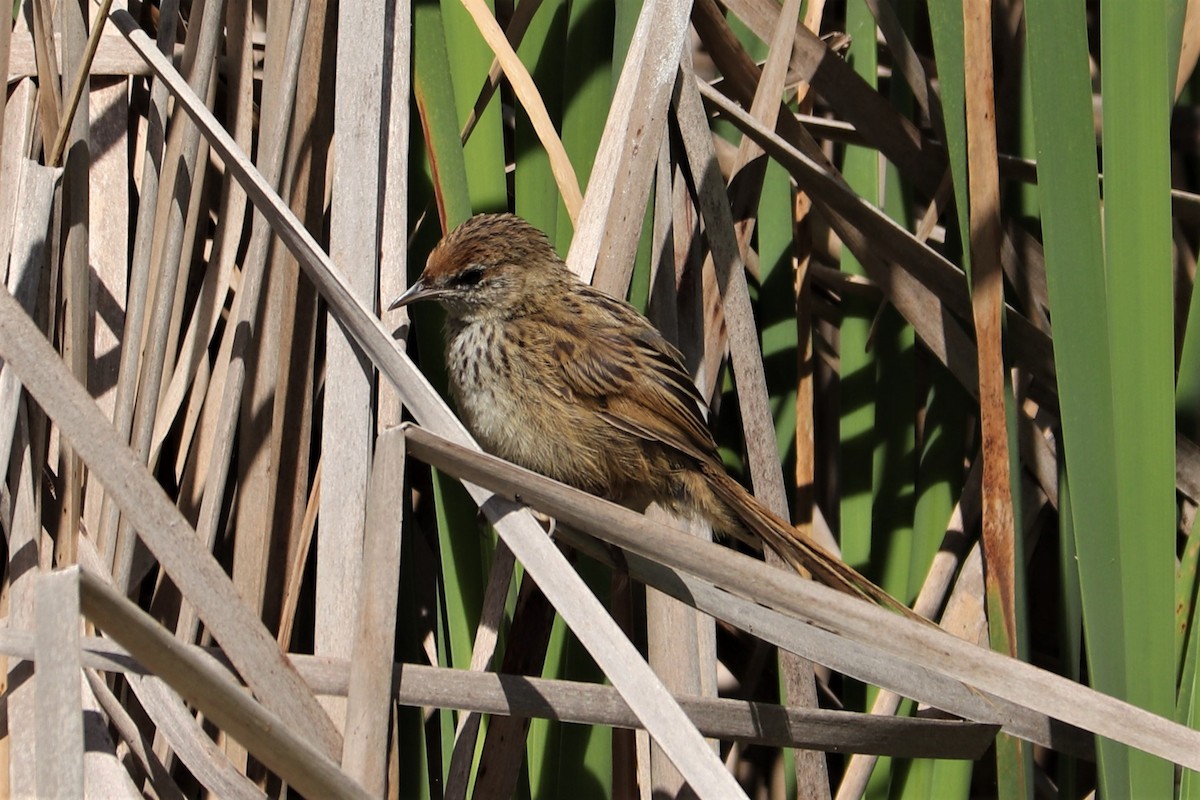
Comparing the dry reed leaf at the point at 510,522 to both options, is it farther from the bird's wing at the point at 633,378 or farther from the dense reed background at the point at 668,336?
the bird's wing at the point at 633,378

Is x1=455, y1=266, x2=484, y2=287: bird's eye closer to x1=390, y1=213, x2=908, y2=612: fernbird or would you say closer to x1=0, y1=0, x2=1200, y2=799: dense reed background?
x1=390, y1=213, x2=908, y2=612: fernbird

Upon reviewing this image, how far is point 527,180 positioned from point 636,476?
27.7 inches

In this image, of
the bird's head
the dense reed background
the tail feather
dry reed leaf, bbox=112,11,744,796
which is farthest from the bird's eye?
the tail feather

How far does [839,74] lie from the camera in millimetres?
2547

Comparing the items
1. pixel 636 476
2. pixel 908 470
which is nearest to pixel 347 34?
pixel 636 476

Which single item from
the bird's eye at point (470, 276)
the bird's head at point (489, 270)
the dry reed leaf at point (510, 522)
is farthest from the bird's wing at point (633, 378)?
the dry reed leaf at point (510, 522)

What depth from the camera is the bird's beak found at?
2.23m

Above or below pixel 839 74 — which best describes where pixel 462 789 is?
below

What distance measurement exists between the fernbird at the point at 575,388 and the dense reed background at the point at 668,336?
0.32 ft

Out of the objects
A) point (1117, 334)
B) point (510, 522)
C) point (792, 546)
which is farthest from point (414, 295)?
point (1117, 334)

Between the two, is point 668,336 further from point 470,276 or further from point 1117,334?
point 1117,334

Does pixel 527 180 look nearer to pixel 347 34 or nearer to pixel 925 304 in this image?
pixel 347 34

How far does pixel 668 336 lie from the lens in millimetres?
2447

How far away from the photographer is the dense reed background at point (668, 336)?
1.74 m
